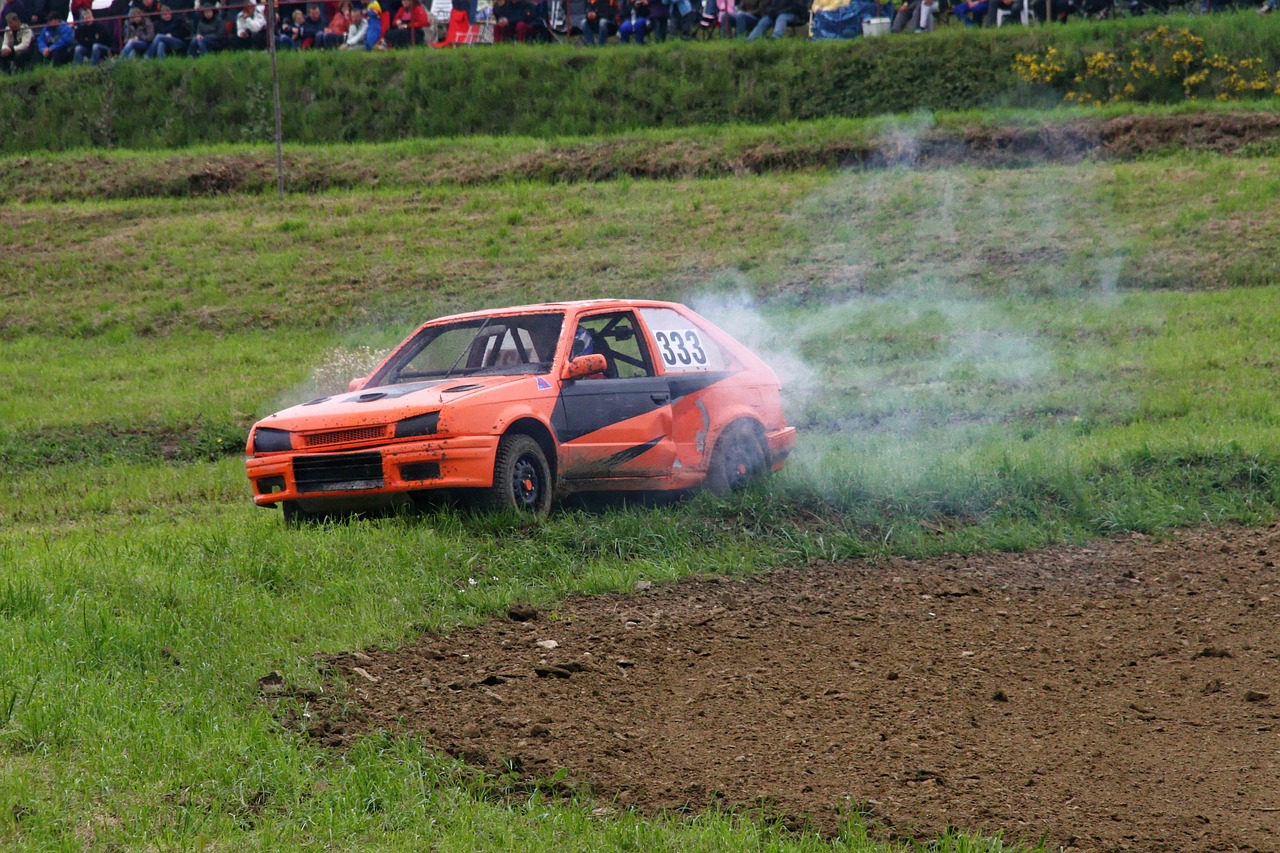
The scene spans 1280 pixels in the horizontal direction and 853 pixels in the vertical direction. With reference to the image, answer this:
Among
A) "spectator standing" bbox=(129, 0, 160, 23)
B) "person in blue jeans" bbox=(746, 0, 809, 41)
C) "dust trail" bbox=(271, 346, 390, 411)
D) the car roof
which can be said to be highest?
"spectator standing" bbox=(129, 0, 160, 23)

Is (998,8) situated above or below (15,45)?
below

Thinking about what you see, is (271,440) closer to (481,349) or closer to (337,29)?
(481,349)

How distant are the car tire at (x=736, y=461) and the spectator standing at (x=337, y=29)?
2297 cm

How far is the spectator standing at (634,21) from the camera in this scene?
2889cm

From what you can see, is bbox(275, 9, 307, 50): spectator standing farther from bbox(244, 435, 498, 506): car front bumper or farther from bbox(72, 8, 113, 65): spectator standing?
bbox(244, 435, 498, 506): car front bumper

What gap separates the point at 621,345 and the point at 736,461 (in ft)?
3.72

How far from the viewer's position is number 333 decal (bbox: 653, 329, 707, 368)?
10.4 metres

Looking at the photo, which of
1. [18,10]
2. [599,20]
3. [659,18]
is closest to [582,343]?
[659,18]

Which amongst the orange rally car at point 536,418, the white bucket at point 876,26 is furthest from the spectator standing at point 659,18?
the orange rally car at point 536,418

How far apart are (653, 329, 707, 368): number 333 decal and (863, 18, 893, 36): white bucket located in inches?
748

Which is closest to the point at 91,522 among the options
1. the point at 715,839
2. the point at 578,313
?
the point at 578,313

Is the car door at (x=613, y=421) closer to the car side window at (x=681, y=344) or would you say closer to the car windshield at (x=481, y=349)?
the car side window at (x=681, y=344)

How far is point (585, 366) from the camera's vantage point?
31.4 ft

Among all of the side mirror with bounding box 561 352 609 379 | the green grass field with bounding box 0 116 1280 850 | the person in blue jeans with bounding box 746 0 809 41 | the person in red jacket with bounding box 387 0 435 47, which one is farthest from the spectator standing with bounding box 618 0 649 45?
the side mirror with bounding box 561 352 609 379
